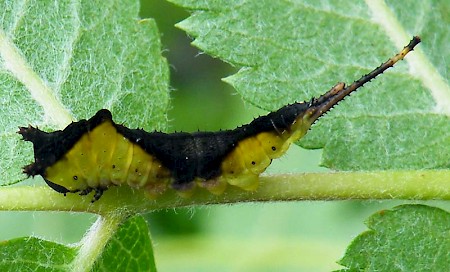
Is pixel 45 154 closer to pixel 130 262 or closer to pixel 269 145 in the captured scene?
pixel 130 262

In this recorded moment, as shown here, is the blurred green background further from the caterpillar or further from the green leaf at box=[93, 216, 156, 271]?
the caterpillar

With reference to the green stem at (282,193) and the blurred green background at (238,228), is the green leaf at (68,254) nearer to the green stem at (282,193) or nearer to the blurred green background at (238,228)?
the green stem at (282,193)

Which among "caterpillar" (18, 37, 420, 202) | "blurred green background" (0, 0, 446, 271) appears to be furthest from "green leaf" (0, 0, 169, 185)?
"blurred green background" (0, 0, 446, 271)

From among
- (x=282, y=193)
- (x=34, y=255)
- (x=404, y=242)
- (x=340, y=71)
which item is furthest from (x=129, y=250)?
(x=340, y=71)

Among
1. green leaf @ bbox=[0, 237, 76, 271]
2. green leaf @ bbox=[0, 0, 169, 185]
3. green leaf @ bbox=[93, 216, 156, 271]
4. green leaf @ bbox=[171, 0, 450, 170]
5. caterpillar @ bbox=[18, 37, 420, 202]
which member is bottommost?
green leaf @ bbox=[0, 237, 76, 271]

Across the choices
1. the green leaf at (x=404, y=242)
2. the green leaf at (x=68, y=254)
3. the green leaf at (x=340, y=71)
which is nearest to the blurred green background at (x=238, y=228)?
the green leaf at (x=340, y=71)

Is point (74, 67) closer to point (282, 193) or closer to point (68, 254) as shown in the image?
point (68, 254)
